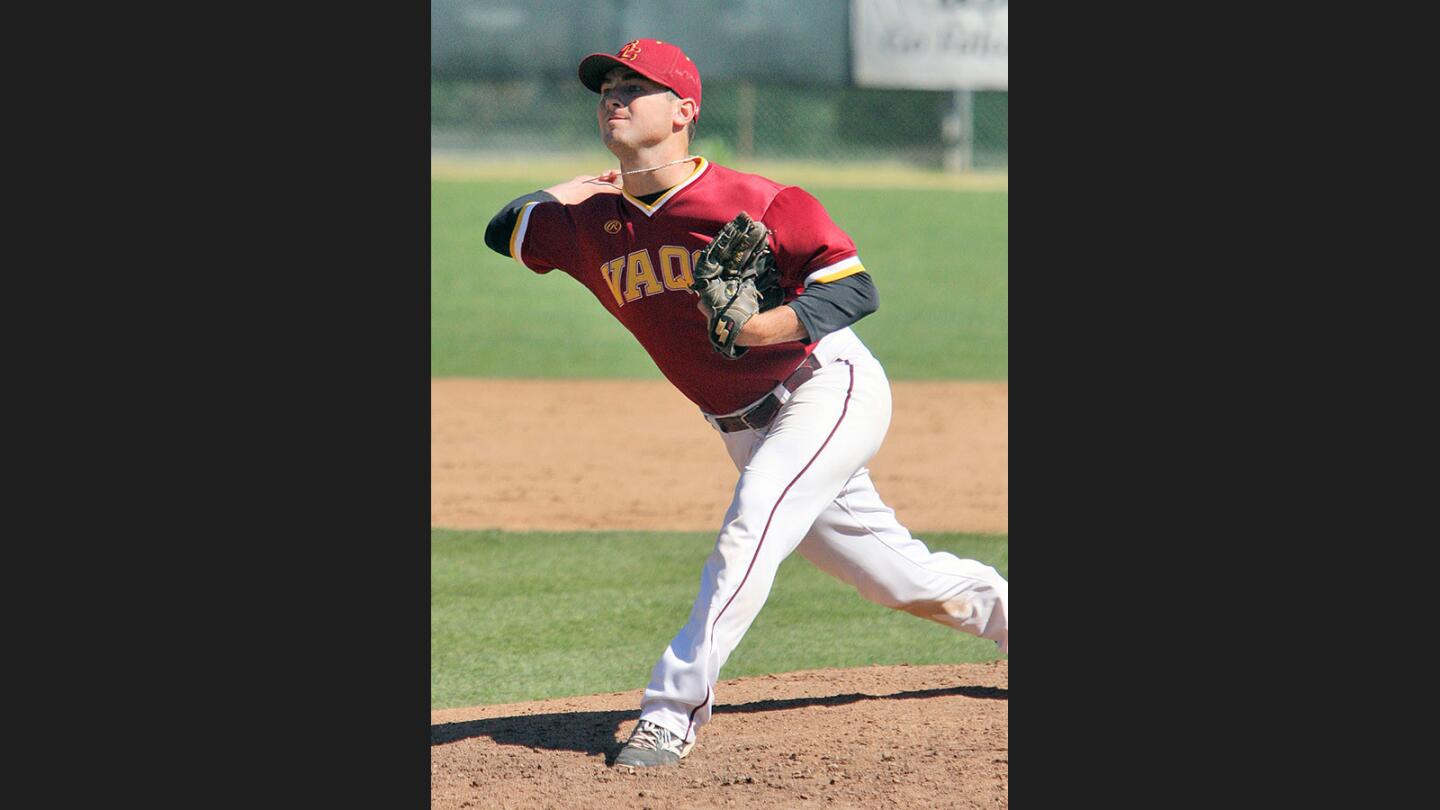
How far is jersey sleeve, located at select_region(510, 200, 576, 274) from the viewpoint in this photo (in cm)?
420

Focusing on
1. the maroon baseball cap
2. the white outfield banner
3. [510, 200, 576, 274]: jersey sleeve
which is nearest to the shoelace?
[510, 200, 576, 274]: jersey sleeve

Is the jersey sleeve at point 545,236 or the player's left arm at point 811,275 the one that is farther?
the jersey sleeve at point 545,236

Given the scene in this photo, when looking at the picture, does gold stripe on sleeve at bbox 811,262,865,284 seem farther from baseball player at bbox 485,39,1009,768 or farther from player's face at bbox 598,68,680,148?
player's face at bbox 598,68,680,148

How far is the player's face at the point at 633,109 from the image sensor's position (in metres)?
3.90

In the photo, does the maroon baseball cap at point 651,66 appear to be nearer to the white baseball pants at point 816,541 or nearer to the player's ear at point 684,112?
the player's ear at point 684,112

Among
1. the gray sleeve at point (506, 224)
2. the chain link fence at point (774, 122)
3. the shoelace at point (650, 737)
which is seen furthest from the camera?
the chain link fence at point (774, 122)

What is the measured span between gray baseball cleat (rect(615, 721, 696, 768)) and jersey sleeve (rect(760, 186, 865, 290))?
121cm

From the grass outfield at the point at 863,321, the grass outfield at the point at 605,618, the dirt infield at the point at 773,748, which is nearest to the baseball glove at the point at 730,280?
Result: the dirt infield at the point at 773,748

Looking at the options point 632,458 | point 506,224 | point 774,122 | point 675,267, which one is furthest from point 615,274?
point 774,122

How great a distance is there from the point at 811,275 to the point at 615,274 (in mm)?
561

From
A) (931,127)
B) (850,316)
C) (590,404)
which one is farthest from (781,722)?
(931,127)

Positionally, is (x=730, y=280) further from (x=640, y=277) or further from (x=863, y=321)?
(x=863, y=321)

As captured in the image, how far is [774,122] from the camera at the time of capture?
22203 mm

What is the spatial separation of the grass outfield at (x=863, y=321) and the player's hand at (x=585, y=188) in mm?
5171
